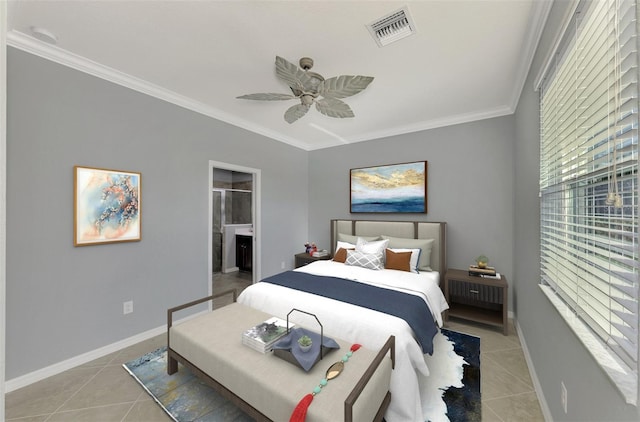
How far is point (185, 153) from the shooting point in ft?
10.0

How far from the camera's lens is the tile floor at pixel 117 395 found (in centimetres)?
170

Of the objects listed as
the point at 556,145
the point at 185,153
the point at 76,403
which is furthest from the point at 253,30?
the point at 76,403

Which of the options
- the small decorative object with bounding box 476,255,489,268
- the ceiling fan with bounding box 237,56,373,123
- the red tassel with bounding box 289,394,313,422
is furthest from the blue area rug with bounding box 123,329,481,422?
the ceiling fan with bounding box 237,56,373,123

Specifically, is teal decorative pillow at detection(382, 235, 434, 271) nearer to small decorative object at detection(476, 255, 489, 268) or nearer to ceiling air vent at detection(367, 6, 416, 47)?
small decorative object at detection(476, 255, 489, 268)

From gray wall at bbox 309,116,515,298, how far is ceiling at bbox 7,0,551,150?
18.1 inches

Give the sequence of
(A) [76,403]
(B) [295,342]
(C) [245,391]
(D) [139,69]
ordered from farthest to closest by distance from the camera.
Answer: (D) [139,69] < (A) [76,403] < (B) [295,342] < (C) [245,391]

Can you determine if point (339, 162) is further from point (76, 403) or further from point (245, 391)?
point (76, 403)

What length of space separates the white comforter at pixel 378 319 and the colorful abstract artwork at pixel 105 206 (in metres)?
1.43

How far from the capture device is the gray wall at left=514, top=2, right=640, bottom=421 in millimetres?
981

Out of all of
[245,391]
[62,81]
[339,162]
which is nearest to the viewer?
[245,391]

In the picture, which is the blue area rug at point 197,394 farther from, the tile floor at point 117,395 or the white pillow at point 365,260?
the white pillow at point 365,260

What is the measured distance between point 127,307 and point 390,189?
373 cm

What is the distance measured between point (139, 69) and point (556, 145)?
3.49 metres

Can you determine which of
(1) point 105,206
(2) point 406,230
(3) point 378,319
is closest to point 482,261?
(2) point 406,230
